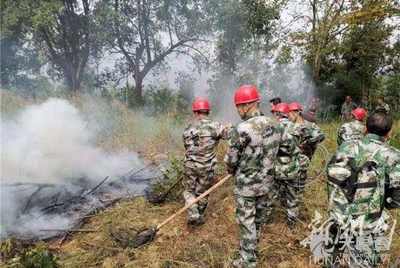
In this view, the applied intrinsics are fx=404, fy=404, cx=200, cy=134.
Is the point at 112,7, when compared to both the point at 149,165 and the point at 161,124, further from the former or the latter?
the point at 149,165

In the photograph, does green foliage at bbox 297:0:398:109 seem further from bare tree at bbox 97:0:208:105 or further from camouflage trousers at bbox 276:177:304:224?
camouflage trousers at bbox 276:177:304:224

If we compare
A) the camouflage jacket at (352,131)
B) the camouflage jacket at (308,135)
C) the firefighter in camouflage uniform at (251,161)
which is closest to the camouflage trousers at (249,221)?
the firefighter in camouflage uniform at (251,161)

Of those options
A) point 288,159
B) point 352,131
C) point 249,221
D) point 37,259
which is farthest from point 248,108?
point 352,131

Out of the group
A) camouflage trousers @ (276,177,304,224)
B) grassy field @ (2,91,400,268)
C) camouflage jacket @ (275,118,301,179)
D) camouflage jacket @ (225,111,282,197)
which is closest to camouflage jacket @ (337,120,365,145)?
grassy field @ (2,91,400,268)

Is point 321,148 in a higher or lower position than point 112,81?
lower

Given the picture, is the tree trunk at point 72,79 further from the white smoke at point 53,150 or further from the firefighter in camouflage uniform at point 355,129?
the firefighter in camouflage uniform at point 355,129

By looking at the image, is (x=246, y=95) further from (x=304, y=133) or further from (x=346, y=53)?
(x=346, y=53)

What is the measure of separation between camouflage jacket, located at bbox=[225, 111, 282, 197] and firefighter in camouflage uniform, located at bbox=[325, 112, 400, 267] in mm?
1019

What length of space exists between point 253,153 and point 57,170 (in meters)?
4.74

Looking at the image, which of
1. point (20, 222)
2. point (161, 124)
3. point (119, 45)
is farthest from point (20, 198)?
point (119, 45)

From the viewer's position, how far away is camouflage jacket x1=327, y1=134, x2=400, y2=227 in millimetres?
3104

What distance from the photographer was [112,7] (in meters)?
15.3

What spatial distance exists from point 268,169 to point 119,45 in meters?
14.0

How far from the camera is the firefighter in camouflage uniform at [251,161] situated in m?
Result: 4.19
